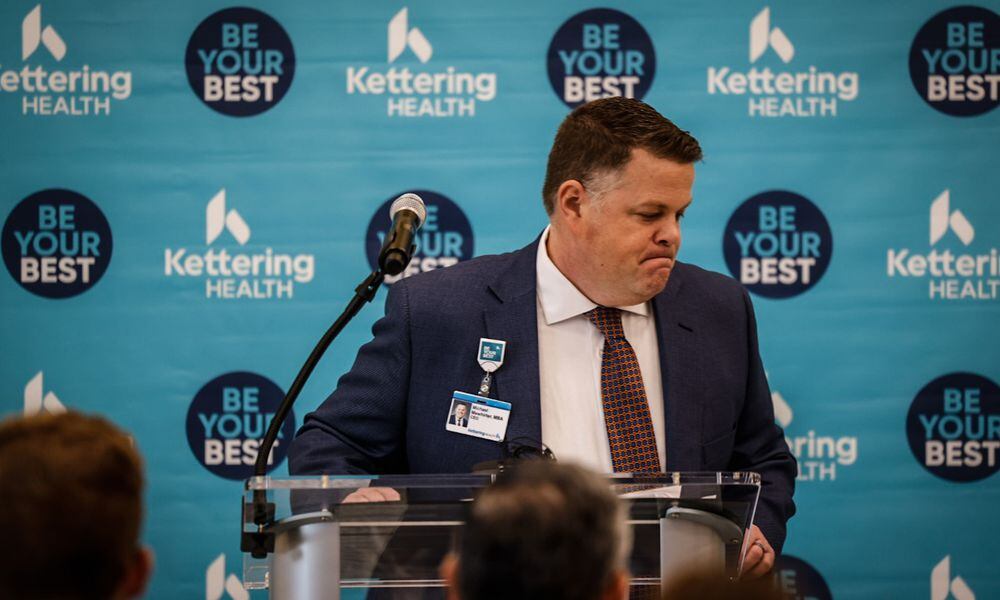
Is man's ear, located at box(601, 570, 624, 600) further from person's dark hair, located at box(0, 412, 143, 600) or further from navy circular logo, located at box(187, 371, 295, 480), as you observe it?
navy circular logo, located at box(187, 371, 295, 480)

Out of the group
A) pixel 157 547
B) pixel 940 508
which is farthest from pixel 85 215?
pixel 940 508

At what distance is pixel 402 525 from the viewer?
1.75 meters

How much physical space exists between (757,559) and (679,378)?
1.64 ft

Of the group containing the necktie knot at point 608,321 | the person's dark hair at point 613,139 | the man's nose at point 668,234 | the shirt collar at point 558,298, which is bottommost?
A: the necktie knot at point 608,321

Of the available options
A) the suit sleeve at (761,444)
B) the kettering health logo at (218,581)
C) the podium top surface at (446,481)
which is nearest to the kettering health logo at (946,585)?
the suit sleeve at (761,444)

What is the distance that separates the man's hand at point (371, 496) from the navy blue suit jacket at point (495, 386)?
2.00 feet

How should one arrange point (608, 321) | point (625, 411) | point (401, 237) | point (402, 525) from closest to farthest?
1. point (402, 525)
2. point (401, 237)
3. point (625, 411)
4. point (608, 321)

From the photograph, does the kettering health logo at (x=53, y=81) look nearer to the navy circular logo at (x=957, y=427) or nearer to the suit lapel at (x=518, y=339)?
the suit lapel at (x=518, y=339)

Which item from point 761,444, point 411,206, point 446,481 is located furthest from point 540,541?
point 761,444

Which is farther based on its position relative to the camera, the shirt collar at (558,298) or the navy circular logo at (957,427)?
the navy circular logo at (957,427)

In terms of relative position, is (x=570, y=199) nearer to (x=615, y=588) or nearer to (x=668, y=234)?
(x=668, y=234)

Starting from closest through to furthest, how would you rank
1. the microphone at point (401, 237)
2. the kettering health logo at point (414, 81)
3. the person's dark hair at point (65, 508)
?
1. the person's dark hair at point (65, 508)
2. the microphone at point (401, 237)
3. the kettering health logo at point (414, 81)

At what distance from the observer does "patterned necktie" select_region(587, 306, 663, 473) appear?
2.35 meters

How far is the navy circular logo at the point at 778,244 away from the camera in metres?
3.43
